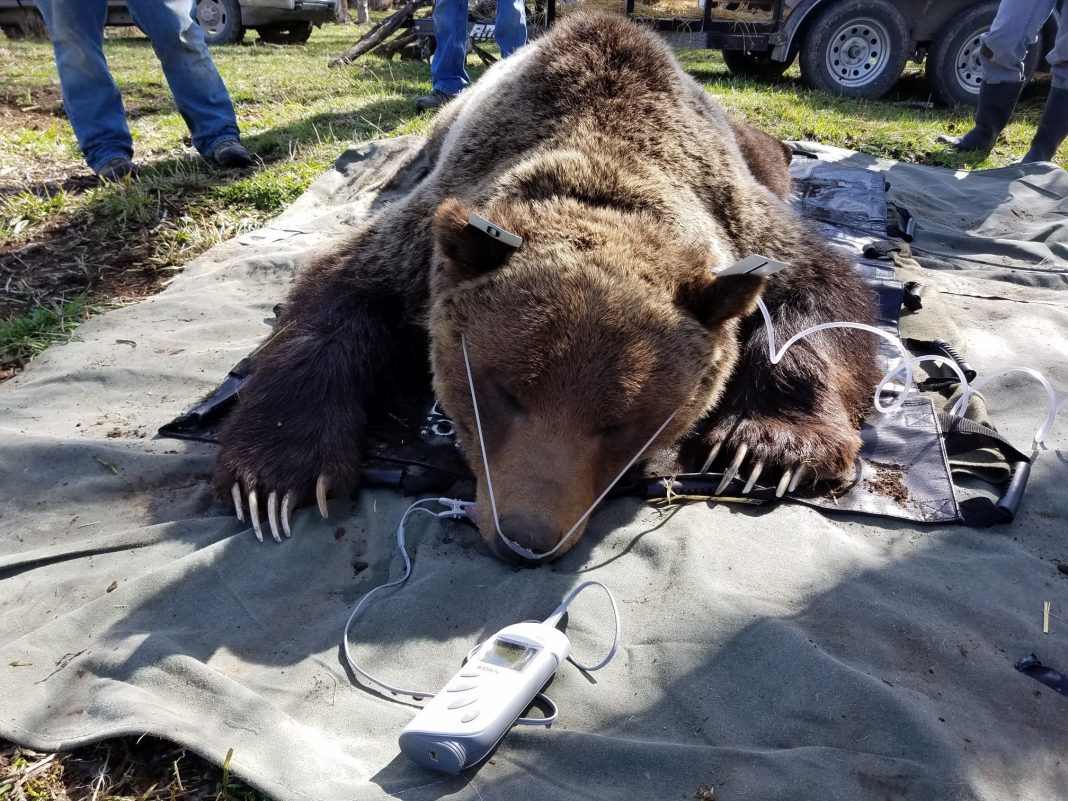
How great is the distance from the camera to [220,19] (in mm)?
16484

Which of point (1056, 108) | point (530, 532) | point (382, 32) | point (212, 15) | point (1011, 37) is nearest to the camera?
point (530, 532)

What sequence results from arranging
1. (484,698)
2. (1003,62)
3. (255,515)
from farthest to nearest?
(1003,62) < (255,515) < (484,698)

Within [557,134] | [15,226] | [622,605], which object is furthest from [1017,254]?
[15,226]

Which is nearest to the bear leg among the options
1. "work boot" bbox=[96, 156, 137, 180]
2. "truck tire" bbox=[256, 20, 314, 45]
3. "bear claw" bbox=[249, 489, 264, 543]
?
"bear claw" bbox=[249, 489, 264, 543]

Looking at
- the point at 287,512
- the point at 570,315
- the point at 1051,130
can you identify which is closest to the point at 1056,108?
the point at 1051,130

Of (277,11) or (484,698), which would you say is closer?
(484,698)

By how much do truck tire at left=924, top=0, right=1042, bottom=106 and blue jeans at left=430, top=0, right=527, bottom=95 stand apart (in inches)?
216

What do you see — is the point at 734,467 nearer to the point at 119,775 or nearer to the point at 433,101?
the point at 119,775

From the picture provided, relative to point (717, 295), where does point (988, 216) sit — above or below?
below

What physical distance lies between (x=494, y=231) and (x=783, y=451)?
1287mm

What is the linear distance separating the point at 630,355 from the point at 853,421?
4.18 ft

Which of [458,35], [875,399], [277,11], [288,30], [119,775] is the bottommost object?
[119,775]

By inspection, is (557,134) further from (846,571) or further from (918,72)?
(918,72)

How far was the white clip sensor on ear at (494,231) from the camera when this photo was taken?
233cm
